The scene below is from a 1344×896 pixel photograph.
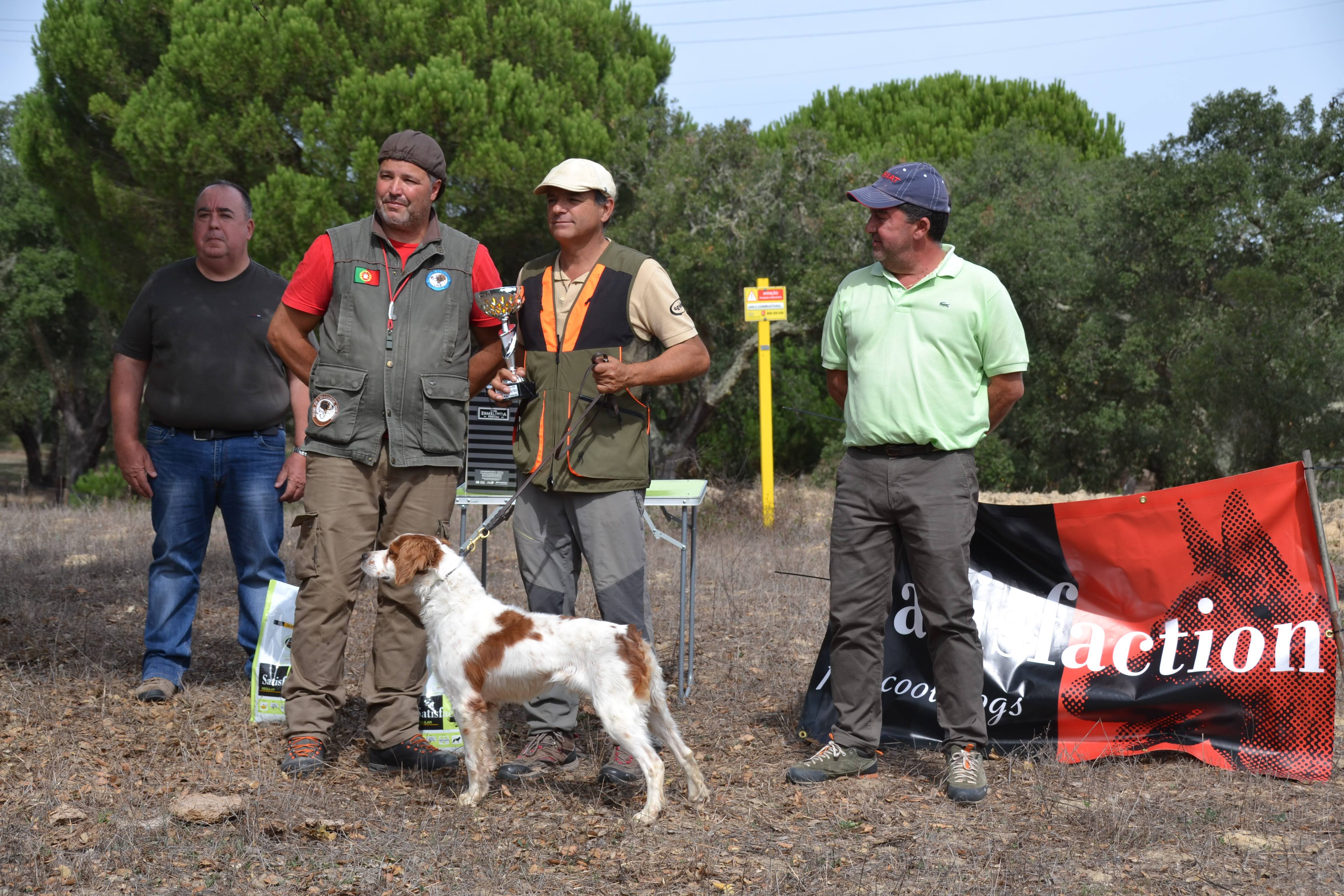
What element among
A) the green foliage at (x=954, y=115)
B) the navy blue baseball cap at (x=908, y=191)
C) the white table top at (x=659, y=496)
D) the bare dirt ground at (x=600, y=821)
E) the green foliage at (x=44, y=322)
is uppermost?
the green foliage at (x=954, y=115)

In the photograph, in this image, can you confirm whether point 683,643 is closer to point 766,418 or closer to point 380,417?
point 380,417

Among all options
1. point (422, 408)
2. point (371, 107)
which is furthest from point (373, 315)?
point (371, 107)

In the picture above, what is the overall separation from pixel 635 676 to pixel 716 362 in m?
13.2

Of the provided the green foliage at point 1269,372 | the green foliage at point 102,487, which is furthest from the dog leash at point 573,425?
the green foliage at point 102,487

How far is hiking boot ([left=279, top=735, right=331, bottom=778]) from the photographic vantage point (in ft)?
13.4

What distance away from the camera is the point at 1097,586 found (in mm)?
4660

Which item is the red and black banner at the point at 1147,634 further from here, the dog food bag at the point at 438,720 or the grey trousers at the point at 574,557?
the dog food bag at the point at 438,720

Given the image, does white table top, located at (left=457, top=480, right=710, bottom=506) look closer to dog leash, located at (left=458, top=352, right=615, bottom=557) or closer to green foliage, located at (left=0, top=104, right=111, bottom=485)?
dog leash, located at (left=458, top=352, right=615, bottom=557)

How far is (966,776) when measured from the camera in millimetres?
4023

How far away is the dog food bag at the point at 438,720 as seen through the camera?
450 centimetres

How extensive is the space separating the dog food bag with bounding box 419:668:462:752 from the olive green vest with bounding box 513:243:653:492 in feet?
3.58

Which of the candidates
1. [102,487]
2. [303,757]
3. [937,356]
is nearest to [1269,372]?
[937,356]

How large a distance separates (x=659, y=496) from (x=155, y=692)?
98.6 inches

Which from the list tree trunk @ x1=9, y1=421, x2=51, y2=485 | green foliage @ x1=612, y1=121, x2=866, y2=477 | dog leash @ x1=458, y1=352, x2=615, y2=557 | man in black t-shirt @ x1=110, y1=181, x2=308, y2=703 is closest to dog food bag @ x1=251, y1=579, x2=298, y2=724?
man in black t-shirt @ x1=110, y1=181, x2=308, y2=703
